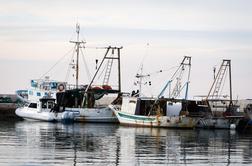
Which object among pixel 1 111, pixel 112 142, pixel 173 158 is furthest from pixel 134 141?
pixel 1 111

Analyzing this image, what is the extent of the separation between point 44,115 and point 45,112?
61cm

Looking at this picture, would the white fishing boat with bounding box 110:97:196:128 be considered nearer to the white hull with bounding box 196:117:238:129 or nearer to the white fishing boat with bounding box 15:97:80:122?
the white hull with bounding box 196:117:238:129

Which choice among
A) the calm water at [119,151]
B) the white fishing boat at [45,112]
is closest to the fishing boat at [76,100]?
the white fishing boat at [45,112]

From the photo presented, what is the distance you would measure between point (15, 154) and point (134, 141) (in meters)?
14.7

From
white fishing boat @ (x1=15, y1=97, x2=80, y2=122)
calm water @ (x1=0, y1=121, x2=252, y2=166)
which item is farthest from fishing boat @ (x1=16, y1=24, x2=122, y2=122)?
calm water @ (x1=0, y1=121, x2=252, y2=166)

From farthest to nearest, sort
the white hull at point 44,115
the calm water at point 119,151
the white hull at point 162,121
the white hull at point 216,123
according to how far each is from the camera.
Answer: the white hull at point 44,115 < the white hull at point 216,123 < the white hull at point 162,121 < the calm water at point 119,151

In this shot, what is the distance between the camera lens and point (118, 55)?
85.1m

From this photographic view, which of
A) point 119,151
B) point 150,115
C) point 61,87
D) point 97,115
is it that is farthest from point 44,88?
point 119,151

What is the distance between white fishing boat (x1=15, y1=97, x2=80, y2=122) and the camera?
79.1 m

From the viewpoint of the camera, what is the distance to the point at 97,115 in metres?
79.6

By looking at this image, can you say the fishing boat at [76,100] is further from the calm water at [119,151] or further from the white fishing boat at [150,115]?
the calm water at [119,151]

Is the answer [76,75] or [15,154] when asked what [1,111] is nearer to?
[76,75]

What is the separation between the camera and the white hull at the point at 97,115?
79.6 meters

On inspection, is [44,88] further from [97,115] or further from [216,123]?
[216,123]
